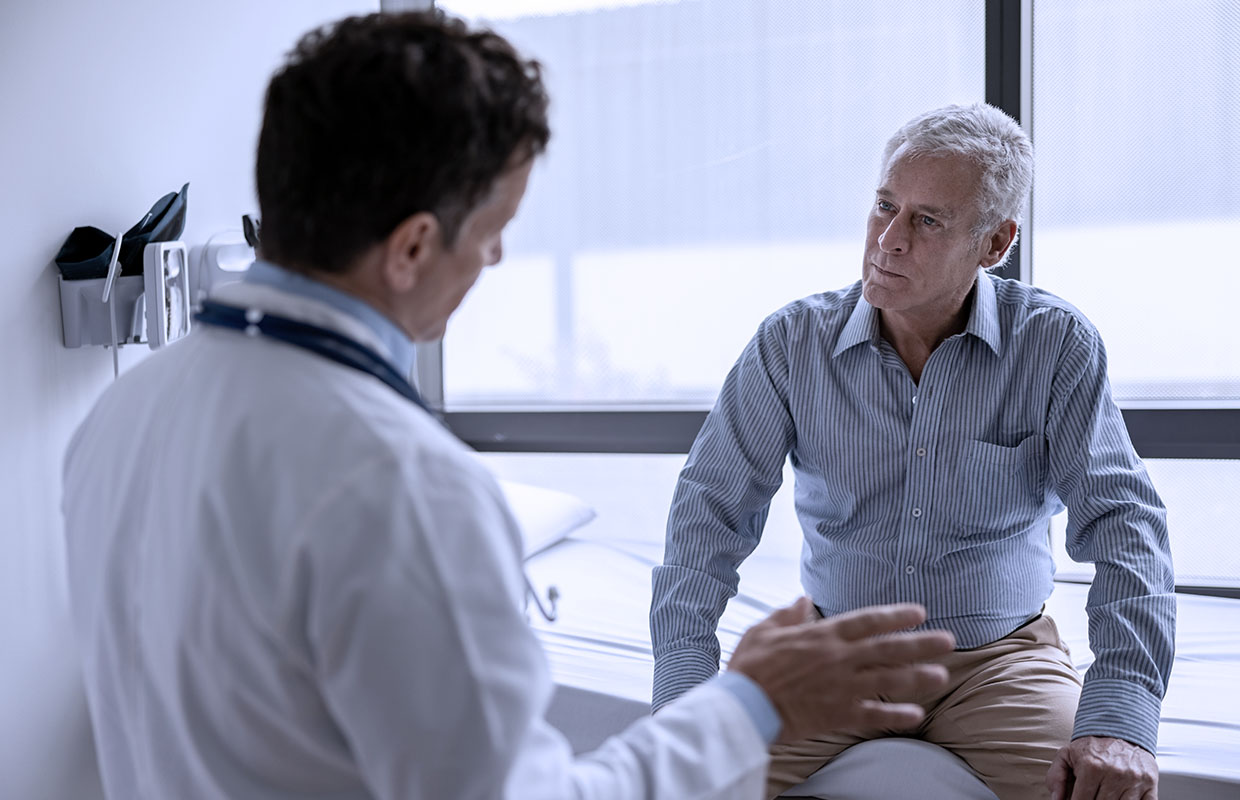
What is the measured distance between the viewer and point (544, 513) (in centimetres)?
240

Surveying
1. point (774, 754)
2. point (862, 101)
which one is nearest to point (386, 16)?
point (774, 754)

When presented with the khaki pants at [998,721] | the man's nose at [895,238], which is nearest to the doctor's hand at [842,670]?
the khaki pants at [998,721]

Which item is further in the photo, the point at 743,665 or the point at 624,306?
the point at 624,306

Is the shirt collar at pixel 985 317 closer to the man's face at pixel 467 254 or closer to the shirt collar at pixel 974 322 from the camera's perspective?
the shirt collar at pixel 974 322

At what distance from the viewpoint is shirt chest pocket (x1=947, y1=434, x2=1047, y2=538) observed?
1527 millimetres

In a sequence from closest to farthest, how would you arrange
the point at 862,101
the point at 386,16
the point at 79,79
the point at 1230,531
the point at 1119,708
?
the point at 386,16, the point at 1119,708, the point at 79,79, the point at 1230,531, the point at 862,101

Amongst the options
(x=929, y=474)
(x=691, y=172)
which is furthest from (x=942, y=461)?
(x=691, y=172)

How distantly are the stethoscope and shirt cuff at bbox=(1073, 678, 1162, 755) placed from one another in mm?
941

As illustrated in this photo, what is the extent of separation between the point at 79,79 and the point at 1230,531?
2.52 m

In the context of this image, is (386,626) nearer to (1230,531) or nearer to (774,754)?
(774,754)

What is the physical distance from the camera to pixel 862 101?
2439 millimetres

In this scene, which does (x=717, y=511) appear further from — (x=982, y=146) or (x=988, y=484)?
(x=982, y=146)

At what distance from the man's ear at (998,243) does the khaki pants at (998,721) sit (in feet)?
1.94

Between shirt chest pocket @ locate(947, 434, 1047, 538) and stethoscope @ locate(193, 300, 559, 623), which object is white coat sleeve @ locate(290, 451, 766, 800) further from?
shirt chest pocket @ locate(947, 434, 1047, 538)
